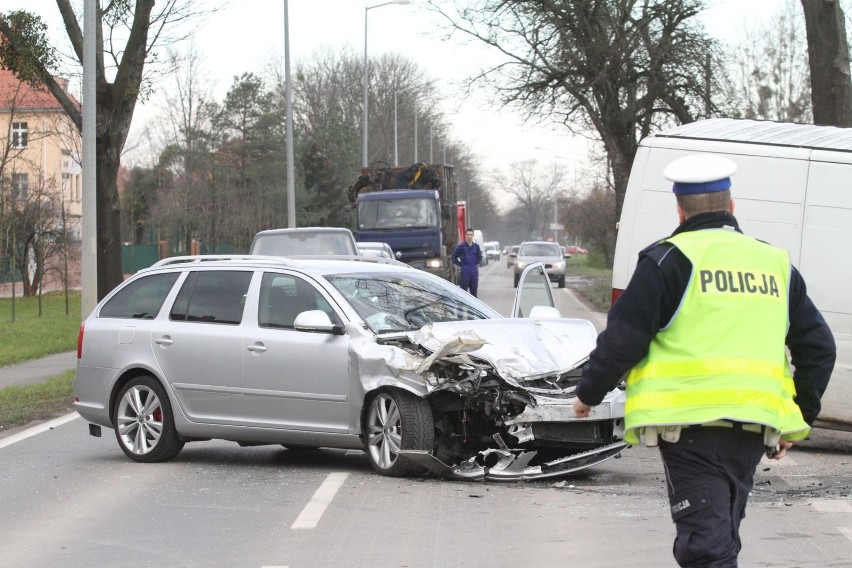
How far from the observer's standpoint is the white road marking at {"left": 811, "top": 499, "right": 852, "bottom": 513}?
7387 mm

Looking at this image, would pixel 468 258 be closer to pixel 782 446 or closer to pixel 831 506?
pixel 831 506

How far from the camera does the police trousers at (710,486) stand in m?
3.93

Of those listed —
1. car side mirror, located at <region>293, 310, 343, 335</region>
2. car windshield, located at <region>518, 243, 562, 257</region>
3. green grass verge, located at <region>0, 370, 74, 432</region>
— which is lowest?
green grass verge, located at <region>0, 370, 74, 432</region>

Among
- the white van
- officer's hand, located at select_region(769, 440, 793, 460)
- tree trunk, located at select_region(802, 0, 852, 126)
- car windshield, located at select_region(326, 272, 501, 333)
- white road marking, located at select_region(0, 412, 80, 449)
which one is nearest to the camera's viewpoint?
officer's hand, located at select_region(769, 440, 793, 460)

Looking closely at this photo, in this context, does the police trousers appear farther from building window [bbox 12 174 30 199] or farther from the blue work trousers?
building window [bbox 12 174 30 199]

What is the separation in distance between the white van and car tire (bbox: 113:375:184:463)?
3.64 meters

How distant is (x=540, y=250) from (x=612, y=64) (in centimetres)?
1725

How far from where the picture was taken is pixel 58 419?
12.9 meters

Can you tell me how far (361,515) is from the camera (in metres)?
7.29

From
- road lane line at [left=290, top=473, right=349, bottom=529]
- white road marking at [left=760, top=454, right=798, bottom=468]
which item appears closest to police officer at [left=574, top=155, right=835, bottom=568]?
road lane line at [left=290, top=473, right=349, bottom=529]

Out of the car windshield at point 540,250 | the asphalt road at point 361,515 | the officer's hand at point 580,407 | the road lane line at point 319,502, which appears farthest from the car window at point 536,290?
the car windshield at point 540,250

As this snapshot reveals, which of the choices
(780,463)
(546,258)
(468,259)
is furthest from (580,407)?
(546,258)

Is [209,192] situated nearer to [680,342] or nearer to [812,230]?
[812,230]

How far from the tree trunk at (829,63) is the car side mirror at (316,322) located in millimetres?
11368
